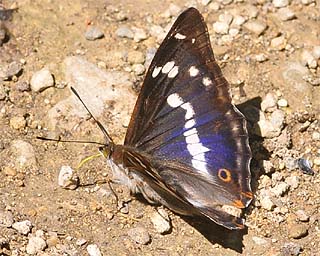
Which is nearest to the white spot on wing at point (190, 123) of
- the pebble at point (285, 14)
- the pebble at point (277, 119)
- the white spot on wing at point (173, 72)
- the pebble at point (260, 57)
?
the white spot on wing at point (173, 72)

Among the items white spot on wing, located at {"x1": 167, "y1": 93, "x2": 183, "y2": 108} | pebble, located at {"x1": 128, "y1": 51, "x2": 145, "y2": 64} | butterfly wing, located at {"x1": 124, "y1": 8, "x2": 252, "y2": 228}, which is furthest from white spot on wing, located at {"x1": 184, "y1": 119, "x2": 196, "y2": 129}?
pebble, located at {"x1": 128, "y1": 51, "x2": 145, "y2": 64}

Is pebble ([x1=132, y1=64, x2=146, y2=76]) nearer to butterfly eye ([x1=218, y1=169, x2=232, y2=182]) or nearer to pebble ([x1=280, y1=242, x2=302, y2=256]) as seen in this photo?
butterfly eye ([x1=218, y1=169, x2=232, y2=182])

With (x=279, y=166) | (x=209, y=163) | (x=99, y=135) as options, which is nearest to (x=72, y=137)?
(x=99, y=135)

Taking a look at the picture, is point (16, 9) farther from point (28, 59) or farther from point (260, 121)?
point (260, 121)

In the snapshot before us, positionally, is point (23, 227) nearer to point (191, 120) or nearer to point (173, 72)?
point (191, 120)

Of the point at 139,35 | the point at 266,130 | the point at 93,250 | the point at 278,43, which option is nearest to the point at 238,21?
the point at 278,43

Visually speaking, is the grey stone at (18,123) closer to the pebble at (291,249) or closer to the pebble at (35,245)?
the pebble at (35,245)
